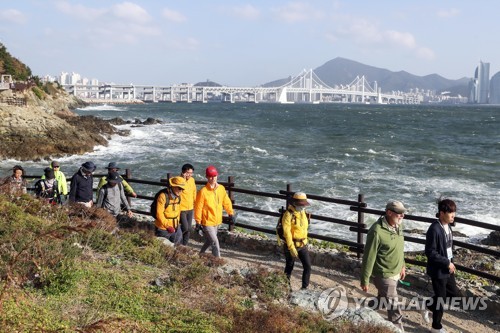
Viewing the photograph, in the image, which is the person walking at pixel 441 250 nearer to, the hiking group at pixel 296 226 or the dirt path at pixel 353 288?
the hiking group at pixel 296 226

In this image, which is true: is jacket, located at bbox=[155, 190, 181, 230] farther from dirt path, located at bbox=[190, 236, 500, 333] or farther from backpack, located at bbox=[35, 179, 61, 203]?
backpack, located at bbox=[35, 179, 61, 203]

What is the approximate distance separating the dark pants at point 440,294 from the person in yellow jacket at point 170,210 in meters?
3.78

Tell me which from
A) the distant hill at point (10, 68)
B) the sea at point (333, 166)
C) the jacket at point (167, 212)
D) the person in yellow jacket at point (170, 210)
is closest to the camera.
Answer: the person in yellow jacket at point (170, 210)

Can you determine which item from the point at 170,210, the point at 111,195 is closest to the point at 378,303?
the point at 170,210

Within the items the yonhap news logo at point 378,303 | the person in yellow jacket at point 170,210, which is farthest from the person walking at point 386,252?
the person in yellow jacket at point 170,210

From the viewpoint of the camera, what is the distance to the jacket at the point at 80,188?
29.5ft

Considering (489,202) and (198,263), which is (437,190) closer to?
(489,202)

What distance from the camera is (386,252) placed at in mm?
5730

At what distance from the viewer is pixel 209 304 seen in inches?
225

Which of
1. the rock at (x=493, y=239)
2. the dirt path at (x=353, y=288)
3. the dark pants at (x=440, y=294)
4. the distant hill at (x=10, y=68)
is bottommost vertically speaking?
the rock at (x=493, y=239)

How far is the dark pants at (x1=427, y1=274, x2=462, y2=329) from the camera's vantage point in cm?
597

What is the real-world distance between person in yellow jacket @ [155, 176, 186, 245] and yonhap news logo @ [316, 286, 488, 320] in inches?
100

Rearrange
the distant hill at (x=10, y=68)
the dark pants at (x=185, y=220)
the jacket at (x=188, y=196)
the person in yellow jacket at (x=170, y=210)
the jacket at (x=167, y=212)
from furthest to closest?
the distant hill at (x=10, y=68) < the dark pants at (x=185, y=220) < the jacket at (x=188, y=196) < the jacket at (x=167, y=212) < the person in yellow jacket at (x=170, y=210)

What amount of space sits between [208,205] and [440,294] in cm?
356
